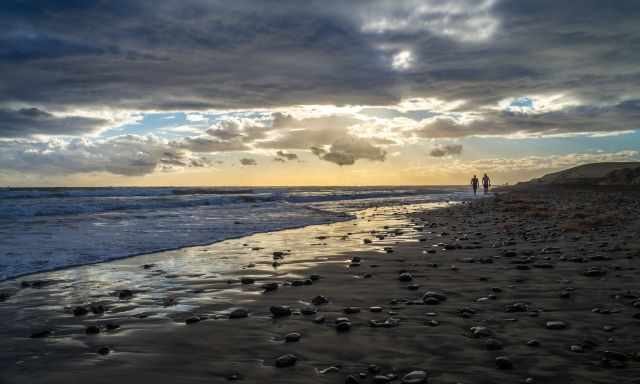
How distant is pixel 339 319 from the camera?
5.55 meters

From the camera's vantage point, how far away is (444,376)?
153 inches

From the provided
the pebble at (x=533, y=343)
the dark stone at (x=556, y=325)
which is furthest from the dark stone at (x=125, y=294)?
the dark stone at (x=556, y=325)

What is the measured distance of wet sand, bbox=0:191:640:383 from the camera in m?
4.13

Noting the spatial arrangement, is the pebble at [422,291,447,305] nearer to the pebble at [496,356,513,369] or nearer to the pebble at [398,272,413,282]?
the pebble at [398,272,413,282]

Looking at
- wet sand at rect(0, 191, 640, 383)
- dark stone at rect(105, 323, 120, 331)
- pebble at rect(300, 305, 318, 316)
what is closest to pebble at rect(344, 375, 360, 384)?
wet sand at rect(0, 191, 640, 383)

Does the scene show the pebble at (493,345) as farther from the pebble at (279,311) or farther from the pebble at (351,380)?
the pebble at (279,311)

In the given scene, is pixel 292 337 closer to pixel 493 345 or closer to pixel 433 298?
pixel 493 345

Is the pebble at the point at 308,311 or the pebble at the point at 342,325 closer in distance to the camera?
the pebble at the point at 342,325

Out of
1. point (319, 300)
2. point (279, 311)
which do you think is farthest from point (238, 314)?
point (319, 300)

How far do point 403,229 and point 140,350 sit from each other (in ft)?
45.7

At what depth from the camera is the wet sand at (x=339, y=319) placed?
4.13 metres

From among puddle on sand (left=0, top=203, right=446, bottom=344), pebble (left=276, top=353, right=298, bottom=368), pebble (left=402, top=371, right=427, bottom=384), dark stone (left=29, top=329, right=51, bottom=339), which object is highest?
pebble (left=402, top=371, right=427, bottom=384)

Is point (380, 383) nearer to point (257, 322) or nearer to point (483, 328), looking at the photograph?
point (483, 328)

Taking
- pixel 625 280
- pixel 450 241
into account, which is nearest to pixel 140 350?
pixel 625 280
